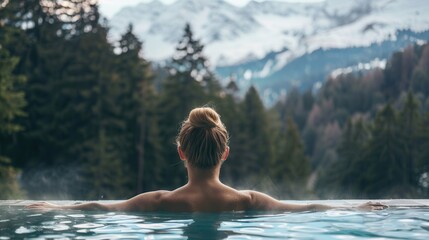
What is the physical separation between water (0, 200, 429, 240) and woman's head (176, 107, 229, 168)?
0.50m

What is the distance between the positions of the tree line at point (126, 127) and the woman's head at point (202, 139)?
812 inches

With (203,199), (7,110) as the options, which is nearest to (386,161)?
(7,110)

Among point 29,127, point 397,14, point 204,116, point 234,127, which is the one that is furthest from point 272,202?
point 397,14

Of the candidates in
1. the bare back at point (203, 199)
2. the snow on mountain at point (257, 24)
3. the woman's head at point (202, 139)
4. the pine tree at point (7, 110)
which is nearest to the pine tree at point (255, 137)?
the pine tree at point (7, 110)

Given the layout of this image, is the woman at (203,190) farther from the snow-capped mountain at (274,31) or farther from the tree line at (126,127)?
the snow-capped mountain at (274,31)

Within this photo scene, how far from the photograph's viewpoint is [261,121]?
147ft

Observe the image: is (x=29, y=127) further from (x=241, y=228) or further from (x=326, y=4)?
(x=326, y=4)

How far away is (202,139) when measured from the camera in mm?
4219

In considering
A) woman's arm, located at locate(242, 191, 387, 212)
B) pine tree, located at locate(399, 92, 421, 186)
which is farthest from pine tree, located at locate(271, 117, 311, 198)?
→ woman's arm, located at locate(242, 191, 387, 212)

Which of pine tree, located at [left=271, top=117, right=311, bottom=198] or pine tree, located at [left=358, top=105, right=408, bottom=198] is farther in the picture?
pine tree, located at [left=271, top=117, right=311, bottom=198]

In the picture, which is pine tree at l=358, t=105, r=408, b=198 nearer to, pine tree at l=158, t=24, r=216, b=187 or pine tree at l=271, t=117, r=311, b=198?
pine tree at l=271, t=117, r=311, b=198

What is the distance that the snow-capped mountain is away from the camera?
4286 inches

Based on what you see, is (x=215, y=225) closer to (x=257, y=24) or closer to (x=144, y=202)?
(x=144, y=202)

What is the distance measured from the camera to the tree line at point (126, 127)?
32.1 meters
